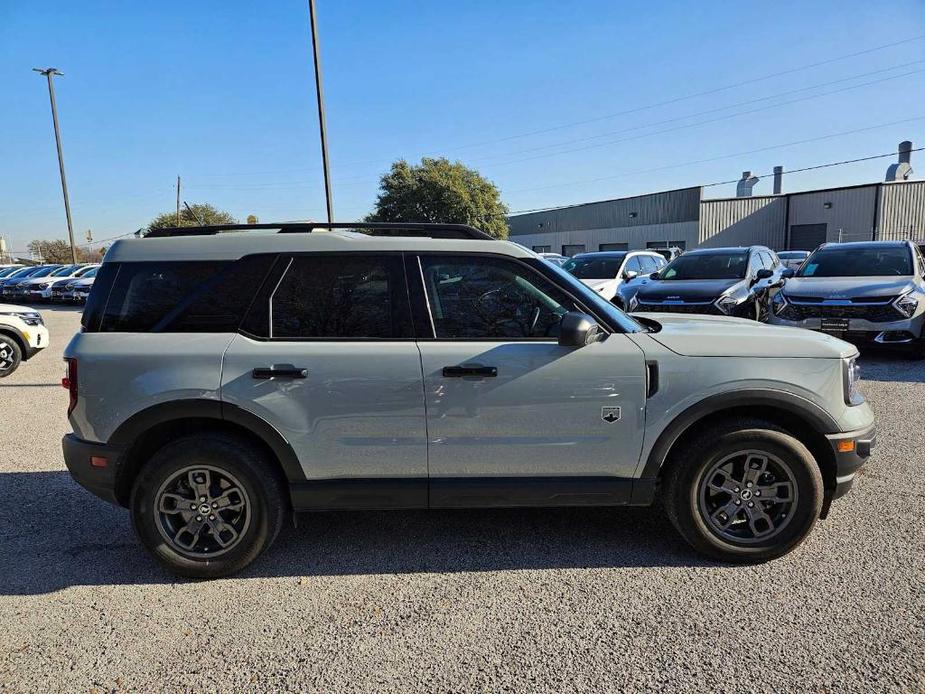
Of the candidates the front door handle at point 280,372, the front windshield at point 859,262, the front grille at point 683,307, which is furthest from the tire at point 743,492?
the front windshield at point 859,262

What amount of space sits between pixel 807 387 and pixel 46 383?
974cm

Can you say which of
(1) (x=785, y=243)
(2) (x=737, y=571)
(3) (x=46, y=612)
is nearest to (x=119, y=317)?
(3) (x=46, y=612)

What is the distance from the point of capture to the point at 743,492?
10.8ft

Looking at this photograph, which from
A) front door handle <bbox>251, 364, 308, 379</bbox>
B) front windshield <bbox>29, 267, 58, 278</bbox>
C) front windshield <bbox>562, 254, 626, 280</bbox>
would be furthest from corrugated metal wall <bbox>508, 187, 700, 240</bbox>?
front door handle <bbox>251, 364, 308, 379</bbox>

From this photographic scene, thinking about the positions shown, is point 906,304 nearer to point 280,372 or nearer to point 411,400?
point 411,400

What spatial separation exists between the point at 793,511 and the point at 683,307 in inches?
307

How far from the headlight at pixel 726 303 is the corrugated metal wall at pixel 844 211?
2973cm

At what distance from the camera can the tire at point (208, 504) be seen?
317 cm

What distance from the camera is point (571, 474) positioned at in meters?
3.24

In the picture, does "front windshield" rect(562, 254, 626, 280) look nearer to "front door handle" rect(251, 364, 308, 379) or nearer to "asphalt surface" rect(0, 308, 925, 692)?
"asphalt surface" rect(0, 308, 925, 692)

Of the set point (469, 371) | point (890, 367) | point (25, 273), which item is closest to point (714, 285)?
point (890, 367)

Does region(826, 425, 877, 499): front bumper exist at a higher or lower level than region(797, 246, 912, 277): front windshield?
lower

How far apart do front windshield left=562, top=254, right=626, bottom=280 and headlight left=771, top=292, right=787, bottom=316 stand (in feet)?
15.0

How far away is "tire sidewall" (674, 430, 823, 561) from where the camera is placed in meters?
3.18
